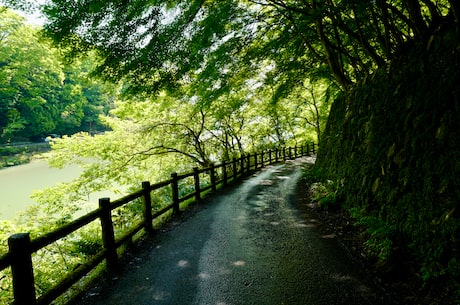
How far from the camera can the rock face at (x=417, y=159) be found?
3549 millimetres

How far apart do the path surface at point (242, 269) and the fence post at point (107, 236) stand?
0.32 meters

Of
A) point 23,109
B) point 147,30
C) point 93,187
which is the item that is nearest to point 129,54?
point 147,30

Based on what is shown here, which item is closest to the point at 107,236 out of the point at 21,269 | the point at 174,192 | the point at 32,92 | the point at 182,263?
the point at 182,263

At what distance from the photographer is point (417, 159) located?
14.7 ft

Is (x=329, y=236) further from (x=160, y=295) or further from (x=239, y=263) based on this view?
(x=160, y=295)

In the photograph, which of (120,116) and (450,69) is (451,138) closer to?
(450,69)

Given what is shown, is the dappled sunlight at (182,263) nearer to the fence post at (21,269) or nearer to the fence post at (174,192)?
the fence post at (21,269)

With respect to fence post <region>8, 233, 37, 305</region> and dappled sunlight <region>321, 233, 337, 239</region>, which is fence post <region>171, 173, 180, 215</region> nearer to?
dappled sunlight <region>321, 233, 337, 239</region>

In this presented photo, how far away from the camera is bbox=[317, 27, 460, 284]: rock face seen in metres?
3.55

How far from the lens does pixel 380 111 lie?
20.7 feet

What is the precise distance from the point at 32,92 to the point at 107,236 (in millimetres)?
33970

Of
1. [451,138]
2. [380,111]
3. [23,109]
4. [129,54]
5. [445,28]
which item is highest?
[23,109]

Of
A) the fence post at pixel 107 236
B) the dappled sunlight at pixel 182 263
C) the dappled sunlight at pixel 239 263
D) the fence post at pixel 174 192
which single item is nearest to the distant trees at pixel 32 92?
the fence post at pixel 174 192

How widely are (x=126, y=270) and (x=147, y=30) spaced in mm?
4338
